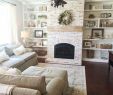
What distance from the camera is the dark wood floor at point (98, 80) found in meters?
3.74

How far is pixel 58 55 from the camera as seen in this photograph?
6.45m

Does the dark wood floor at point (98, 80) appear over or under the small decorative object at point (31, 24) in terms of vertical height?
under

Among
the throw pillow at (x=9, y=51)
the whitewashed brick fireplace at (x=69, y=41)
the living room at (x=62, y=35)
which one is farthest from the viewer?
the whitewashed brick fireplace at (x=69, y=41)

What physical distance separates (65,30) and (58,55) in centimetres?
107

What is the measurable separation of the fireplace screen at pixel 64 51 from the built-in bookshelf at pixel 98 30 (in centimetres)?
74

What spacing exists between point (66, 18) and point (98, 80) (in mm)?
2793

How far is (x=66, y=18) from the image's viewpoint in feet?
20.2

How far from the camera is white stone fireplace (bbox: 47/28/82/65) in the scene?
6.22 meters

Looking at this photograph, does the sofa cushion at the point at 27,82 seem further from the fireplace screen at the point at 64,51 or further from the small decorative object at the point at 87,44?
the small decorative object at the point at 87,44

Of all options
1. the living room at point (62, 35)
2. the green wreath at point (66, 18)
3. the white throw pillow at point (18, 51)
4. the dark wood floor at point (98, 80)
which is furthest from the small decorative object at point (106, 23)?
the white throw pillow at point (18, 51)

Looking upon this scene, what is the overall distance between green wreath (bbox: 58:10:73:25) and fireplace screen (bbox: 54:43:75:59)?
0.88 m

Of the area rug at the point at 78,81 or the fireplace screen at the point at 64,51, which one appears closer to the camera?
the area rug at the point at 78,81

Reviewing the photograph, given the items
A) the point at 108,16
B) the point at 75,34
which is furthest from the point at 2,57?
the point at 108,16

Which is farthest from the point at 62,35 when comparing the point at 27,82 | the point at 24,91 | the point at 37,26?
the point at 24,91
